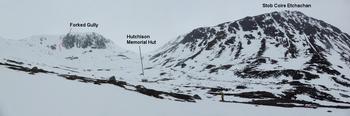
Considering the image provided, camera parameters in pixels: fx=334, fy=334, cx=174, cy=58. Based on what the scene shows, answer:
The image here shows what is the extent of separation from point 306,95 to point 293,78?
125ft

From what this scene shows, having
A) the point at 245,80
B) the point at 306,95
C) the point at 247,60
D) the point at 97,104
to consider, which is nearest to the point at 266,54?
the point at 247,60

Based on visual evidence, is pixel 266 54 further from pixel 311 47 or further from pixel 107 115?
pixel 107 115

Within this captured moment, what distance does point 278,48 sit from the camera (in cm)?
18300

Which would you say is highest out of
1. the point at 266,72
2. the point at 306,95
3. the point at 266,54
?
the point at 266,54

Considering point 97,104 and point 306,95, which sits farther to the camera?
A: point 306,95

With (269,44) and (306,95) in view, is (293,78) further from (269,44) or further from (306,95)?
(269,44)

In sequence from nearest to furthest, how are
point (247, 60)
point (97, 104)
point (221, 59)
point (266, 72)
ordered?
point (97, 104) < point (266, 72) < point (247, 60) < point (221, 59)

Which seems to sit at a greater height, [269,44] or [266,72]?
[269,44]

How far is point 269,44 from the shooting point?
7495 inches

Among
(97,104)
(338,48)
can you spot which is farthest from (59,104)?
(338,48)

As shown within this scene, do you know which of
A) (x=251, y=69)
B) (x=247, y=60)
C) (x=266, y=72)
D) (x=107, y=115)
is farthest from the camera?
(x=247, y=60)

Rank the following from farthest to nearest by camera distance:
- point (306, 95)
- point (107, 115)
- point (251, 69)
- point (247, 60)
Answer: point (247, 60) → point (251, 69) → point (306, 95) → point (107, 115)

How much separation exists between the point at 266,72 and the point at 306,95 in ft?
158

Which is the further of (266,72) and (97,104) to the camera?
(266,72)
